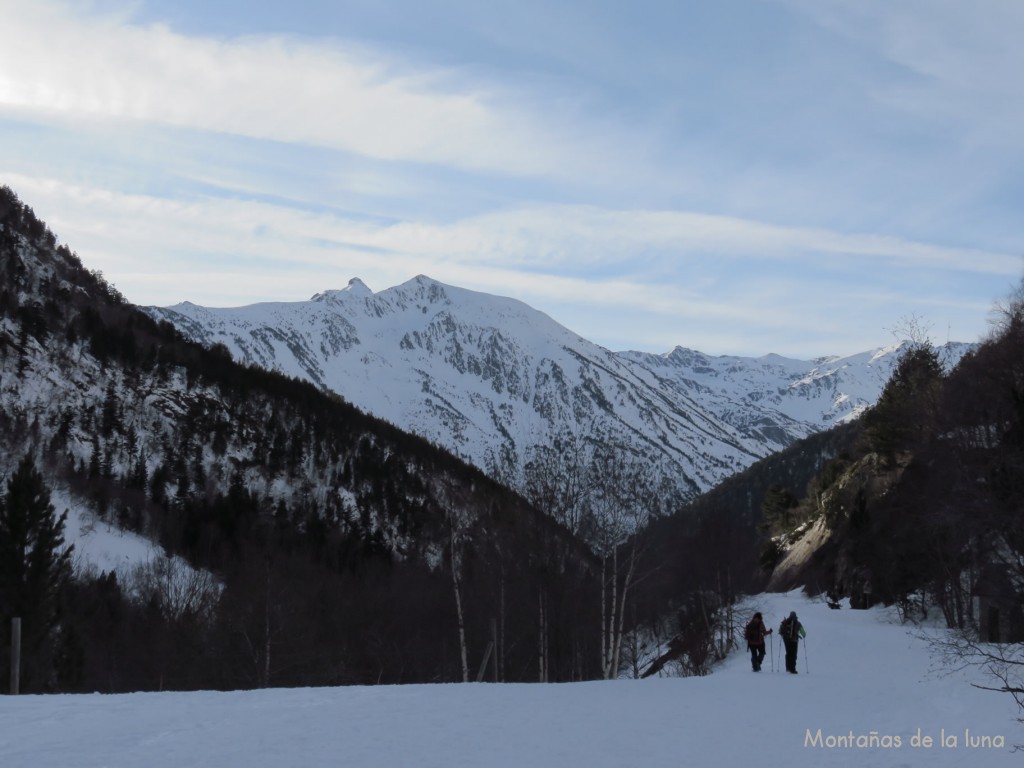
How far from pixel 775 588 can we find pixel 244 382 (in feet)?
289

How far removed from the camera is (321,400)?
14488 centimetres

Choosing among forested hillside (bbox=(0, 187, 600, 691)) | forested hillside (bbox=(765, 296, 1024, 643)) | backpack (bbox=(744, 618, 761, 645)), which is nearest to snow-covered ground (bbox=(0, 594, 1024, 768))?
backpack (bbox=(744, 618, 761, 645))

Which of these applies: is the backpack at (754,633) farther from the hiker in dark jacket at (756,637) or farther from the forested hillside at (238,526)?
the forested hillside at (238,526)

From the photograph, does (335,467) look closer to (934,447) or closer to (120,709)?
(934,447)

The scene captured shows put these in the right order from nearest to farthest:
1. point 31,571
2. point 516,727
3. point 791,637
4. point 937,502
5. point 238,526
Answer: point 516,727, point 791,637, point 937,502, point 31,571, point 238,526

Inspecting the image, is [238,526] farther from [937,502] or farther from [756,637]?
[756,637]

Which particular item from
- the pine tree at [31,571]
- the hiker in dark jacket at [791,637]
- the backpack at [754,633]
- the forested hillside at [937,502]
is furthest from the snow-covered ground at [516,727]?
the pine tree at [31,571]

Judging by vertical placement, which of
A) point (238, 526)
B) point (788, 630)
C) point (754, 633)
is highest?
point (238, 526)

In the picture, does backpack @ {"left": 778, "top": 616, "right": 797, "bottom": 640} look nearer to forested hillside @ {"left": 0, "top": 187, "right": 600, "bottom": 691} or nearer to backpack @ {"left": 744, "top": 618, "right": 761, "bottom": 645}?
backpack @ {"left": 744, "top": 618, "right": 761, "bottom": 645}

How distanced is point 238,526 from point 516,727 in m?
95.1

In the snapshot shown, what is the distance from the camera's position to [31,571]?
4744cm

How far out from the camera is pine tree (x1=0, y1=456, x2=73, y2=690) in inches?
1794

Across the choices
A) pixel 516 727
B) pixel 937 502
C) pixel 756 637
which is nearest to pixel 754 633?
pixel 756 637

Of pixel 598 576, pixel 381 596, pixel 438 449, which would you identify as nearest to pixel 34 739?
pixel 598 576
